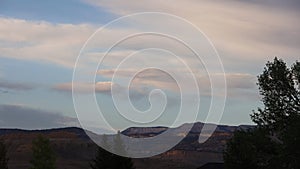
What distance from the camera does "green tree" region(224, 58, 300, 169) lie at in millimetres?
52219

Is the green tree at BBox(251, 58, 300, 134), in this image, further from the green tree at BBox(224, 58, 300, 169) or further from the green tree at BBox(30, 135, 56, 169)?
the green tree at BBox(30, 135, 56, 169)

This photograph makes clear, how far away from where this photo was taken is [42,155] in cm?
6056

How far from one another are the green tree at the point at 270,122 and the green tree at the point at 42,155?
1794 centimetres

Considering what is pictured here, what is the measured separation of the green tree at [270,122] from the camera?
171ft

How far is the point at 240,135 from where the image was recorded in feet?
177

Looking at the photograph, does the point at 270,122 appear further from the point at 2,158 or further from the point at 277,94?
the point at 2,158

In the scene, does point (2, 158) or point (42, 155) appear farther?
point (2, 158)

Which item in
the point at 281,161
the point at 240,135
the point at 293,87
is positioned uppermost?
the point at 293,87

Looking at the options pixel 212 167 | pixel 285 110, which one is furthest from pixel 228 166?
pixel 212 167

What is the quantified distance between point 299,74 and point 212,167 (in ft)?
163

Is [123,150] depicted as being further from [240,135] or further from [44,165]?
[240,135]

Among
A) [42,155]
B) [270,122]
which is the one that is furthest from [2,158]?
[270,122]

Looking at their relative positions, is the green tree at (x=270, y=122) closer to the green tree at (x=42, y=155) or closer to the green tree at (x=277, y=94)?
the green tree at (x=277, y=94)

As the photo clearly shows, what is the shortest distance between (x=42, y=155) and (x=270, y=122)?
910 inches
